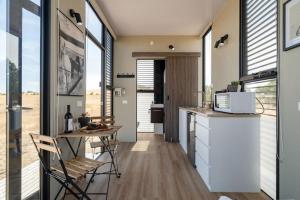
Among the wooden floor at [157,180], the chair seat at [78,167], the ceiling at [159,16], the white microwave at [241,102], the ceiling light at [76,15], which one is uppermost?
the ceiling at [159,16]

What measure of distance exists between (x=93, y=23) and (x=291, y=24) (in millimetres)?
3482

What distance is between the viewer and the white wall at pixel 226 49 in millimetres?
3979

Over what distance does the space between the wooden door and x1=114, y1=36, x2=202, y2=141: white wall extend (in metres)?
0.40

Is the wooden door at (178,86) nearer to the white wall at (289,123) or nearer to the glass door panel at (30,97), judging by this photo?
the white wall at (289,123)

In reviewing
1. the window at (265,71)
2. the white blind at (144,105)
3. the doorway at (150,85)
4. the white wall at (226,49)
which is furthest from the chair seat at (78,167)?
the white blind at (144,105)

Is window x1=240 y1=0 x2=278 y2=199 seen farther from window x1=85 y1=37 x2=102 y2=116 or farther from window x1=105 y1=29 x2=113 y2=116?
window x1=105 y1=29 x2=113 y2=116

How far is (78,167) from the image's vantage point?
7.86ft

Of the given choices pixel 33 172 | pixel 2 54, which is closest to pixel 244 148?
pixel 33 172

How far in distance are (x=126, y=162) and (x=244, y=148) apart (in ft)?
7.37

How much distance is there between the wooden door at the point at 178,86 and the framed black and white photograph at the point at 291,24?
13.6 ft

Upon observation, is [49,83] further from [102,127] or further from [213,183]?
[213,183]

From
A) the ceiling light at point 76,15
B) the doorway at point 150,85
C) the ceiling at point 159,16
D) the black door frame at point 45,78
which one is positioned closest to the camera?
the black door frame at point 45,78

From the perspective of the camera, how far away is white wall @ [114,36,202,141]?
665cm

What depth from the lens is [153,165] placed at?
4219mm
